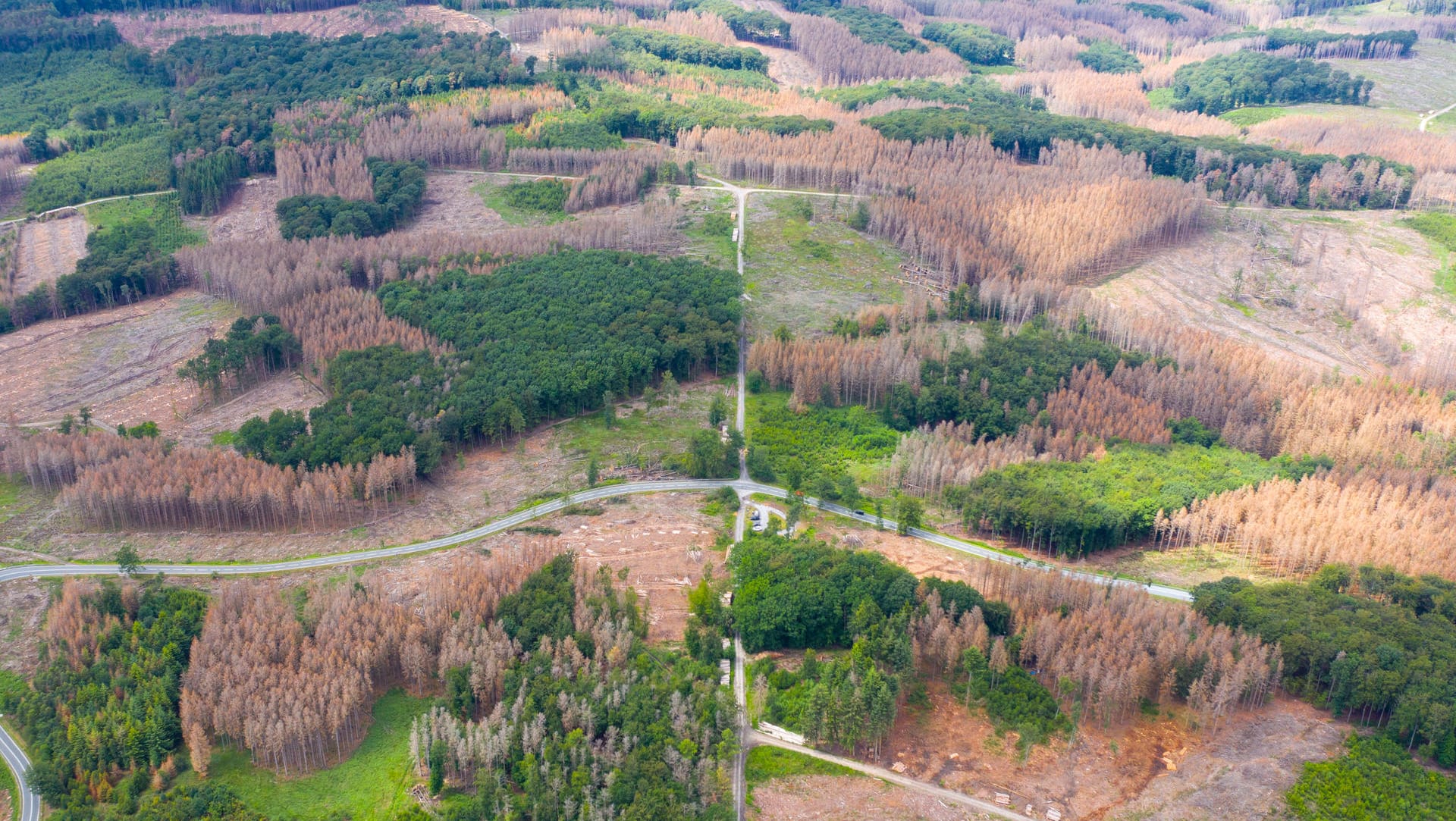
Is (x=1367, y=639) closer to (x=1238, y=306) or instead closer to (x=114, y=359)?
(x=1238, y=306)

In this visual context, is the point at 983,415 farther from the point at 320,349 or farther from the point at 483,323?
the point at 320,349

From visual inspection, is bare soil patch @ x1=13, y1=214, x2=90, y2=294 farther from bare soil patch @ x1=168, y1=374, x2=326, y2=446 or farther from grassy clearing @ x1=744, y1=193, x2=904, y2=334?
grassy clearing @ x1=744, y1=193, x2=904, y2=334

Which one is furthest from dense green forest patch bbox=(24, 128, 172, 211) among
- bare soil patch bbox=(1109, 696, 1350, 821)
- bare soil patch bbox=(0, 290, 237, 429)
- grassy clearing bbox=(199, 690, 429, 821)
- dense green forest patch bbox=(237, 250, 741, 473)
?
bare soil patch bbox=(1109, 696, 1350, 821)

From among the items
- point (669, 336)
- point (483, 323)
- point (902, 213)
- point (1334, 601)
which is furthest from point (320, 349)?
point (1334, 601)

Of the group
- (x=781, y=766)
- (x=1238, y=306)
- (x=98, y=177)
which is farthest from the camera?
(x=98, y=177)

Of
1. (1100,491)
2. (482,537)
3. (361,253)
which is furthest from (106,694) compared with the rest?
(361,253)

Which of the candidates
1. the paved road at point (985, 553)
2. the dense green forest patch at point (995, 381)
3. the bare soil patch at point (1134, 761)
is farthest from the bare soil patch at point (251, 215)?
the bare soil patch at point (1134, 761)

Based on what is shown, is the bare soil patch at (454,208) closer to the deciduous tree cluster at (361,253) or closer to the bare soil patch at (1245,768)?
the deciduous tree cluster at (361,253)
